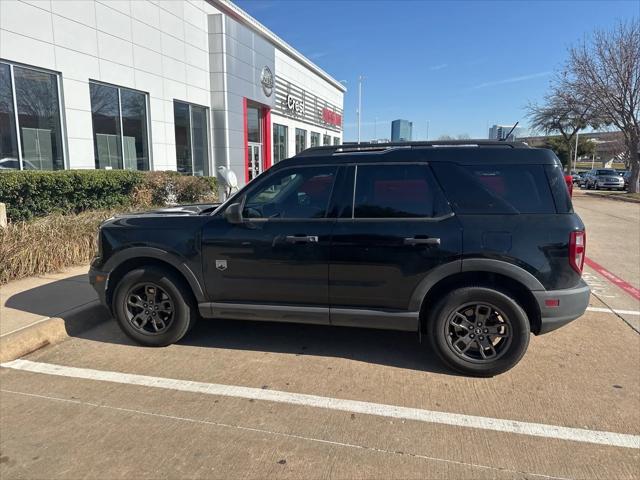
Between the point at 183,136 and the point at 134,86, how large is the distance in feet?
9.98

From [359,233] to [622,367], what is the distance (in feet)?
8.57

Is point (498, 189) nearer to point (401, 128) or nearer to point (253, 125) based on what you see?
point (253, 125)

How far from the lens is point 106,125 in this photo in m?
12.4

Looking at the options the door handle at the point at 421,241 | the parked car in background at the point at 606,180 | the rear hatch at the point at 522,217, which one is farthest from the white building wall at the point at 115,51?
the parked car in background at the point at 606,180

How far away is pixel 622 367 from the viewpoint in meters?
3.95

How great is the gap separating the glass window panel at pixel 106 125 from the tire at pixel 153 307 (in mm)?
9084

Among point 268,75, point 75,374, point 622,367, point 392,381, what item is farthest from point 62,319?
point 268,75

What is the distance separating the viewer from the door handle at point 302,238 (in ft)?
12.7

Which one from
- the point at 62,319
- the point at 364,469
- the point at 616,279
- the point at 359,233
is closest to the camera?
the point at 364,469

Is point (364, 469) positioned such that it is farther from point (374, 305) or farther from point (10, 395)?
point (10, 395)

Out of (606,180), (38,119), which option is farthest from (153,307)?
(606,180)

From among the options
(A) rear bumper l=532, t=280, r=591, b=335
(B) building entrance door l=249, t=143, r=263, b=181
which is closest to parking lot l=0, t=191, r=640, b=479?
(A) rear bumper l=532, t=280, r=591, b=335

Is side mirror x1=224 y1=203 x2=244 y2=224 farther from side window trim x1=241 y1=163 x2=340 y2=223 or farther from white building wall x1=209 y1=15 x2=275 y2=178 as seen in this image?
white building wall x1=209 y1=15 x2=275 y2=178

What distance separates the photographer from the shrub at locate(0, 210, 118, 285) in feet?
19.8
